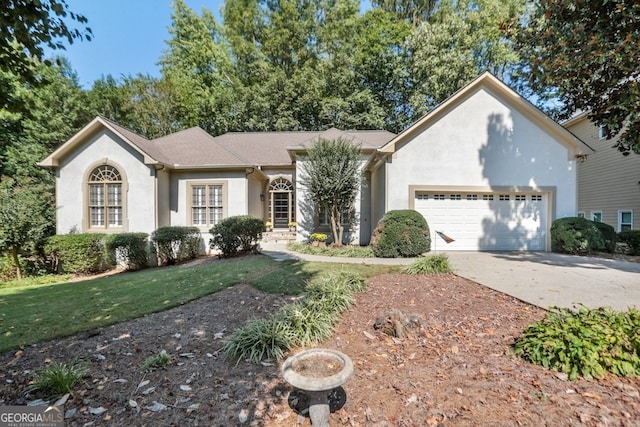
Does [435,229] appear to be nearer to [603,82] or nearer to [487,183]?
[487,183]

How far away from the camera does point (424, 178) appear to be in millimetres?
10570

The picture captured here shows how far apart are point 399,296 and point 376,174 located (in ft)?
27.3

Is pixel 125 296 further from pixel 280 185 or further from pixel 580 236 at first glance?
pixel 580 236

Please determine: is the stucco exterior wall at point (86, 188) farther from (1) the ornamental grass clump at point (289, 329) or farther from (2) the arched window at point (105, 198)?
(1) the ornamental grass clump at point (289, 329)

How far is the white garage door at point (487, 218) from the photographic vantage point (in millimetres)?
10672

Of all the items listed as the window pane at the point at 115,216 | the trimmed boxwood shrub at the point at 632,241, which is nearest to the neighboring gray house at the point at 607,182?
the trimmed boxwood shrub at the point at 632,241

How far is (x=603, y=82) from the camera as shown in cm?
837

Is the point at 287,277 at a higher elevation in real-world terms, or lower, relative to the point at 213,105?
lower

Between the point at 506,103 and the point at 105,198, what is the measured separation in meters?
15.9

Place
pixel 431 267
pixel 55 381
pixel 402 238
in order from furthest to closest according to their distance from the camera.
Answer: pixel 402 238, pixel 431 267, pixel 55 381

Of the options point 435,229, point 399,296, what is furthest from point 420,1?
point 399,296

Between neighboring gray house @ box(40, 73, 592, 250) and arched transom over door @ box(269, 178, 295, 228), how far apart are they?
3.03 metres

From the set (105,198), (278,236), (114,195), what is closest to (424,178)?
(278,236)

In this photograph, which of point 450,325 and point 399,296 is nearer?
point 450,325
